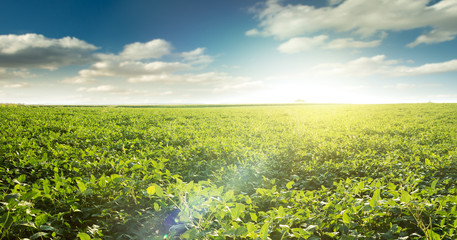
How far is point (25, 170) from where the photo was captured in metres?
5.48

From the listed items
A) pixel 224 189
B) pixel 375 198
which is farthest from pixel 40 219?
pixel 375 198

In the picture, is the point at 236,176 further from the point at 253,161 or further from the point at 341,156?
the point at 341,156

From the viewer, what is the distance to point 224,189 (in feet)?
18.5

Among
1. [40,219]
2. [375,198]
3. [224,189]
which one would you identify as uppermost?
[375,198]

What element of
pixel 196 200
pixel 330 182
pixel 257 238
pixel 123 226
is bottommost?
pixel 330 182

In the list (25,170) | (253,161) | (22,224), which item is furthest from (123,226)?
(253,161)

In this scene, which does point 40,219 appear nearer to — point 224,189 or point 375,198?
point 224,189

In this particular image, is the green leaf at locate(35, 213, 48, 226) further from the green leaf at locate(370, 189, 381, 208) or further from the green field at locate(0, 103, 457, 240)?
the green leaf at locate(370, 189, 381, 208)

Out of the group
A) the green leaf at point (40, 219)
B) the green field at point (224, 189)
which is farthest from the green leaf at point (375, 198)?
the green leaf at point (40, 219)

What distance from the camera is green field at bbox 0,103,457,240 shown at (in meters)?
2.67

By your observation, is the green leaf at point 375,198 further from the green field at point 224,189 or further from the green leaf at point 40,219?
the green leaf at point 40,219

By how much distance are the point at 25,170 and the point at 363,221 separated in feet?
24.6

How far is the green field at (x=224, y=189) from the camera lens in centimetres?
267

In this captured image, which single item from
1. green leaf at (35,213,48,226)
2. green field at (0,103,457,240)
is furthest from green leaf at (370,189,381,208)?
green leaf at (35,213,48,226)
